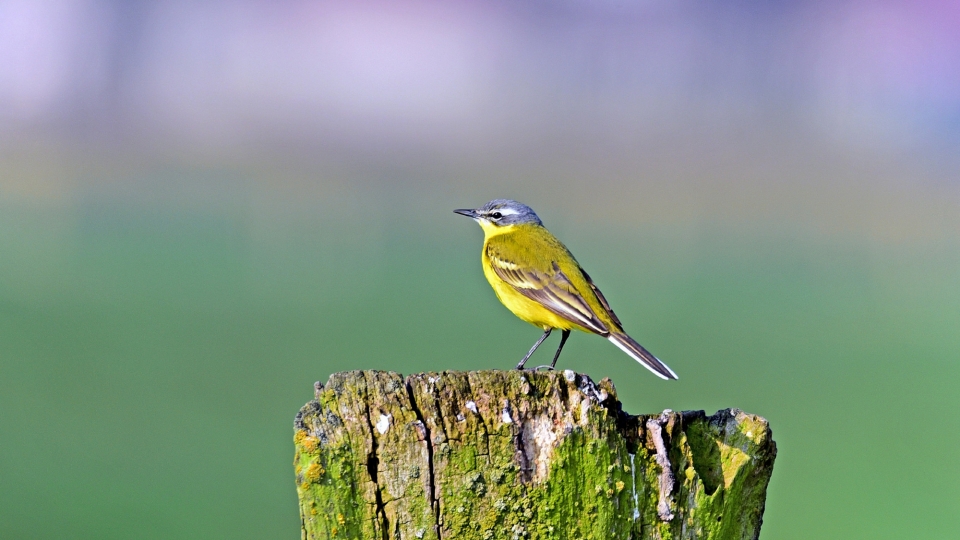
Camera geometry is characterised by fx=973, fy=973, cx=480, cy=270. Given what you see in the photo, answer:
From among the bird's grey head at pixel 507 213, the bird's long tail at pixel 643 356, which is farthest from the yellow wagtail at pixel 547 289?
the bird's grey head at pixel 507 213

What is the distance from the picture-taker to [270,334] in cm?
1567

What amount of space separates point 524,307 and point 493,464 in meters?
3.14

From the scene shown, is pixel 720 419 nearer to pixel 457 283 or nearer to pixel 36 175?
pixel 457 283

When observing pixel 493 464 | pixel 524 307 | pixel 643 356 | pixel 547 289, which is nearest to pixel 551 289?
pixel 547 289

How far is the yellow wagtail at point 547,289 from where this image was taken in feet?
17.0

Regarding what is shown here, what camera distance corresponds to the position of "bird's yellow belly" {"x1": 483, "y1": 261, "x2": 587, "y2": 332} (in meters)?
5.56

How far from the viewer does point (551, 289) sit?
5.54 m

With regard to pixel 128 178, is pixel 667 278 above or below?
below

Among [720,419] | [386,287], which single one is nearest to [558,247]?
[720,419]

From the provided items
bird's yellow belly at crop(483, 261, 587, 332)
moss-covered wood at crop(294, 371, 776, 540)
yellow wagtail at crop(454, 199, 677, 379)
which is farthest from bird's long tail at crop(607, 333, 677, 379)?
moss-covered wood at crop(294, 371, 776, 540)

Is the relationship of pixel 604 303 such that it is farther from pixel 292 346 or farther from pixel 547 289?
pixel 292 346

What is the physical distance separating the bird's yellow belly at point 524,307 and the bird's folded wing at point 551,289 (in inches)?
1.5

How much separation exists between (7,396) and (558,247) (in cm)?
1018

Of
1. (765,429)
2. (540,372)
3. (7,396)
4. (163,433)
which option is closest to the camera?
(540,372)
